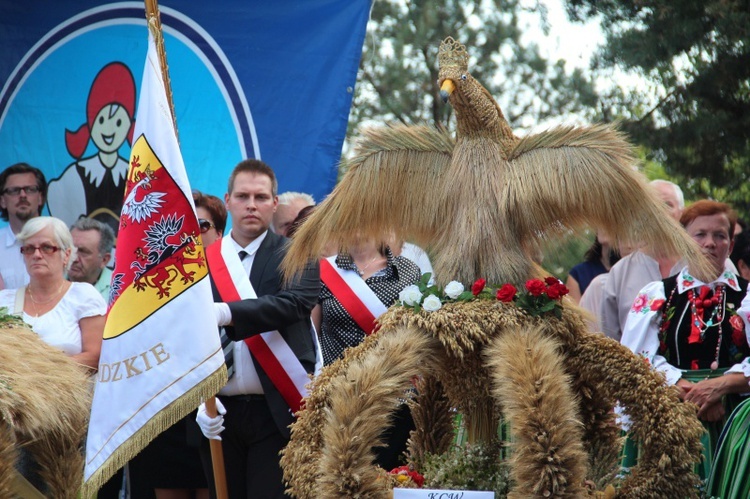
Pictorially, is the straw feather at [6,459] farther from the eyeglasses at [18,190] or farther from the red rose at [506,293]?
the eyeglasses at [18,190]

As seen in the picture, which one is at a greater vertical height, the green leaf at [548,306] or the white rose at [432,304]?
the white rose at [432,304]

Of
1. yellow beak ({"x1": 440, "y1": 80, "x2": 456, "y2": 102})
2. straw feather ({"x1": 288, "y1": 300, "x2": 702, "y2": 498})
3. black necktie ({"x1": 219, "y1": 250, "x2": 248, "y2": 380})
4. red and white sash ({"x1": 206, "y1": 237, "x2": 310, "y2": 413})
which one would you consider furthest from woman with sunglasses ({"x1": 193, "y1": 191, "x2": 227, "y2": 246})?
yellow beak ({"x1": 440, "y1": 80, "x2": 456, "y2": 102})

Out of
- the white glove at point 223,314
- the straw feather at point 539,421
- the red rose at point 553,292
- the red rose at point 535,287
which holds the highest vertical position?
the white glove at point 223,314

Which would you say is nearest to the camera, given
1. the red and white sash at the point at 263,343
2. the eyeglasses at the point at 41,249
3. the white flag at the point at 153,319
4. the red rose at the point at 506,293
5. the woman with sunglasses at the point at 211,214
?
the red rose at the point at 506,293

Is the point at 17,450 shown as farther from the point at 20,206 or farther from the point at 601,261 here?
the point at 601,261

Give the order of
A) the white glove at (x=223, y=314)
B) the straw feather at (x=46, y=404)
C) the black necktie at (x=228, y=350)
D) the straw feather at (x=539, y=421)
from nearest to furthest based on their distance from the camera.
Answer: the straw feather at (x=539, y=421) → the straw feather at (x=46, y=404) → the white glove at (x=223, y=314) → the black necktie at (x=228, y=350)

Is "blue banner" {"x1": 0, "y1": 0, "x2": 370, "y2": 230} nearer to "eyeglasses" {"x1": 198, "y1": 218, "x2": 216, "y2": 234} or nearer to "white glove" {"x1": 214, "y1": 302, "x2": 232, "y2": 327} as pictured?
"eyeglasses" {"x1": 198, "y1": 218, "x2": 216, "y2": 234}

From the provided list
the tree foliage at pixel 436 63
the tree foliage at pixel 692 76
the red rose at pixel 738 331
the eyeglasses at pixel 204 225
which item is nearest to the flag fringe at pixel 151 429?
the eyeglasses at pixel 204 225

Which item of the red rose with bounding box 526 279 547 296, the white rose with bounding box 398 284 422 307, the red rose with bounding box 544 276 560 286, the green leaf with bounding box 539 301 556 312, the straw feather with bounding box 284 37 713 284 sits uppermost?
the straw feather with bounding box 284 37 713 284

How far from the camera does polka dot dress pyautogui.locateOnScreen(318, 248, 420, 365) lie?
5.25 meters

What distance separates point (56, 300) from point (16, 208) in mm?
1123

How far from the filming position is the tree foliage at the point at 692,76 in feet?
21.6

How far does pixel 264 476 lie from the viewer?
15.3 feet

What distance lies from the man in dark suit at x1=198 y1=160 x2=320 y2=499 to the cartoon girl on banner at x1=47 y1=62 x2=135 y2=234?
1948mm
